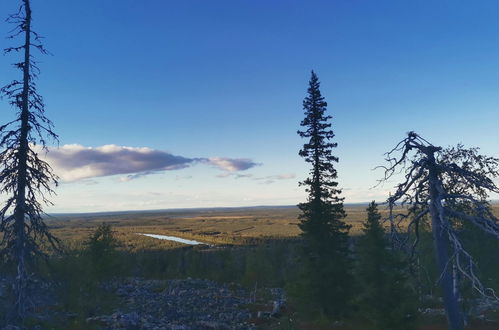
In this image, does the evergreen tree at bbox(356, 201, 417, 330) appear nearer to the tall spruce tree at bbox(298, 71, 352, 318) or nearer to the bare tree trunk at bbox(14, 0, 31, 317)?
the tall spruce tree at bbox(298, 71, 352, 318)

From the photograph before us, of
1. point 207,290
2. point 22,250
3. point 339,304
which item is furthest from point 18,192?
point 207,290

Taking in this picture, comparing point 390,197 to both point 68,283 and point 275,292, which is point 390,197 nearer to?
point 68,283

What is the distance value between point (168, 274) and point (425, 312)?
52860mm

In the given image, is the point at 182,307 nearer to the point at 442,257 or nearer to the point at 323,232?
the point at 323,232

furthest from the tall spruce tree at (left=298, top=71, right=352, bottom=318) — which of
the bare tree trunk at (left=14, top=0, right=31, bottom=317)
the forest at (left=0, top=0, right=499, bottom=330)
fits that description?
the bare tree trunk at (left=14, top=0, right=31, bottom=317)

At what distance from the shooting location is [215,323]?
29359mm

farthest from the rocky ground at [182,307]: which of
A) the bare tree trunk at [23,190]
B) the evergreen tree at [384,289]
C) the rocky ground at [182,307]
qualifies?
the evergreen tree at [384,289]

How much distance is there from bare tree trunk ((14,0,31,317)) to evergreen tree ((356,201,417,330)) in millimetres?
17904

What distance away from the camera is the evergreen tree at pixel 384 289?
67.3ft

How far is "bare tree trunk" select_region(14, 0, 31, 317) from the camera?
14.5m

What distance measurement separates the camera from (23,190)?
15.3 m

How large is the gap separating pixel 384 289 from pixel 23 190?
66.9 ft

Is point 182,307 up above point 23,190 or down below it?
below

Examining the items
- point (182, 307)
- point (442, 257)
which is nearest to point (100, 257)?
→ point (182, 307)
